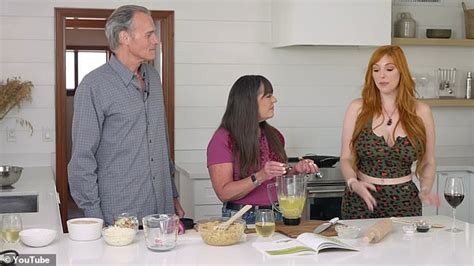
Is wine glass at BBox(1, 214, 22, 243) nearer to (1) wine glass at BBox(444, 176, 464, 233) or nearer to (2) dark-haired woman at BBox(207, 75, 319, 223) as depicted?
(2) dark-haired woman at BBox(207, 75, 319, 223)

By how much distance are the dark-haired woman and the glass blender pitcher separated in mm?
246

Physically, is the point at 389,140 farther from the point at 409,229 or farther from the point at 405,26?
the point at 405,26

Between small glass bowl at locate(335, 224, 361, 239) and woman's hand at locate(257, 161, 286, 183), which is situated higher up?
woman's hand at locate(257, 161, 286, 183)

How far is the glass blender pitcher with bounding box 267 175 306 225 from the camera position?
2646 mm

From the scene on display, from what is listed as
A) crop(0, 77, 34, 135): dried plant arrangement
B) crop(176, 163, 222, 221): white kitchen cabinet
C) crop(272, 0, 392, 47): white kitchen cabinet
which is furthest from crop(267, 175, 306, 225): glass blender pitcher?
crop(0, 77, 34, 135): dried plant arrangement

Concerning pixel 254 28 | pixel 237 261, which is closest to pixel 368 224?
pixel 237 261

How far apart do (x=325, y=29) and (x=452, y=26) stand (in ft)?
4.51

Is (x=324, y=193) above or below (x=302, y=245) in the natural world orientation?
below

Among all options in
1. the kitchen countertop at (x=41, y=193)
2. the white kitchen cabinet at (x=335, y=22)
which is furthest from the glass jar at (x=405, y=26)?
the kitchen countertop at (x=41, y=193)

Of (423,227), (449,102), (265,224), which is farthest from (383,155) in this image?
(449,102)

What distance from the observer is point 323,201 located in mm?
4660

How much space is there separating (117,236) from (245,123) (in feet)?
3.14

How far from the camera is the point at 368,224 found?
278 centimetres

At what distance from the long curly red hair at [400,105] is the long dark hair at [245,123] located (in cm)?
45
